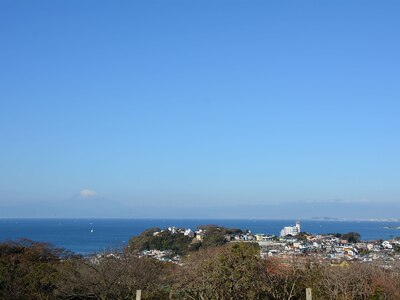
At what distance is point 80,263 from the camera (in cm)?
1554

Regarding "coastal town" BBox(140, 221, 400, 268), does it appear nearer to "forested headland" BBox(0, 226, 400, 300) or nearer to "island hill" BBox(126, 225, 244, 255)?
"island hill" BBox(126, 225, 244, 255)

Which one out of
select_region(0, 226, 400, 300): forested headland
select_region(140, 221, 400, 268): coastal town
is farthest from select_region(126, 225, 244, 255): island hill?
select_region(0, 226, 400, 300): forested headland

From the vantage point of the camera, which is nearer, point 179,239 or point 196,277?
point 196,277

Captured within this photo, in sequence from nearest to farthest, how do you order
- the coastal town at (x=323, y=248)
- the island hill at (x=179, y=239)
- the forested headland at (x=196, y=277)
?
the forested headland at (x=196, y=277) → the coastal town at (x=323, y=248) → the island hill at (x=179, y=239)

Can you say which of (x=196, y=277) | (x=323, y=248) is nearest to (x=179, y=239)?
(x=323, y=248)

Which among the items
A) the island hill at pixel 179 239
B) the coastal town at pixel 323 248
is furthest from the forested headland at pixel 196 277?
the island hill at pixel 179 239

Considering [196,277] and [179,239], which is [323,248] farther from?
[196,277]

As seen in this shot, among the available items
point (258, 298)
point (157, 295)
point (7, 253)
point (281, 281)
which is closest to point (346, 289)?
point (281, 281)

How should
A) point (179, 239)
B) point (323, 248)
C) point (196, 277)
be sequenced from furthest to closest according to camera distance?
point (179, 239)
point (323, 248)
point (196, 277)

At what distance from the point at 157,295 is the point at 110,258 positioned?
184 centimetres

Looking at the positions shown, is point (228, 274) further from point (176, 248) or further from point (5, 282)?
point (176, 248)

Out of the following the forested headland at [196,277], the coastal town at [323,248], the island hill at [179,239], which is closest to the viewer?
the forested headland at [196,277]

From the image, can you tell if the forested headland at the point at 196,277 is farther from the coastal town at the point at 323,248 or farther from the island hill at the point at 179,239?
the island hill at the point at 179,239

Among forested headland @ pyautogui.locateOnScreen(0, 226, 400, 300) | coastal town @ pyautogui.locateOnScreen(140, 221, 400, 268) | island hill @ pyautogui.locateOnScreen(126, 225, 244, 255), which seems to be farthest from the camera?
island hill @ pyautogui.locateOnScreen(126, 225, 244, 255)
